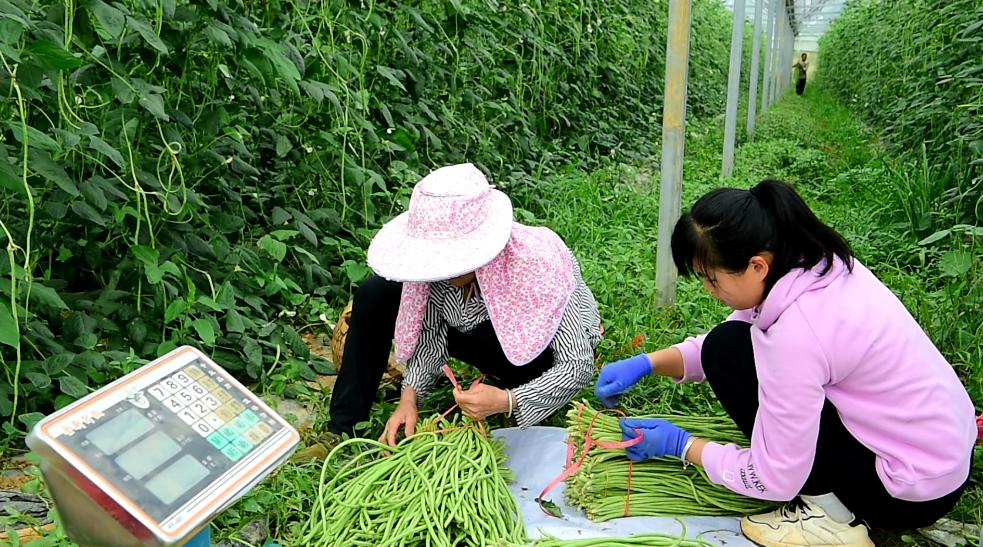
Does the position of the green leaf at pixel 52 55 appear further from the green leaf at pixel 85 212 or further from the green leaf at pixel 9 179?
the green leaf at pixel 85 212

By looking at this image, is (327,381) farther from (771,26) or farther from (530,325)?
(771,26)

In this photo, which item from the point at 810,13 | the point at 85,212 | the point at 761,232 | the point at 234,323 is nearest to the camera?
the point at 761,232

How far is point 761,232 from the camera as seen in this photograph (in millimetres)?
1474

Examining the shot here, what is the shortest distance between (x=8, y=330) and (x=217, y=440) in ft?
2.94

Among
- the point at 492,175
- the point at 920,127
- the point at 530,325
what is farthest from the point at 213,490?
the point at 920,127

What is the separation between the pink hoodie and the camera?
1474mm

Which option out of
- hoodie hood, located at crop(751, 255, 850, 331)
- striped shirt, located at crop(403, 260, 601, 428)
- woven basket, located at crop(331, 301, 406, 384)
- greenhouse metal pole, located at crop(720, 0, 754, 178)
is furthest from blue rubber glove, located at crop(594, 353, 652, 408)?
greenhouse metal pole, located at crop(720, 0, 754, 178)

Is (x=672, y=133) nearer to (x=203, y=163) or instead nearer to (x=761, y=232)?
(x=761, y=232)

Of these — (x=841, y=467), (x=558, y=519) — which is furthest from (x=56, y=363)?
(x=841, y=467)

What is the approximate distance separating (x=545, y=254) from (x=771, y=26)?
9994 millimetres

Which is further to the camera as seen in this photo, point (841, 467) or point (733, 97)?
point (733, 97)

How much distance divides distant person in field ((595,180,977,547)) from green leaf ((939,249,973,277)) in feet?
3.10

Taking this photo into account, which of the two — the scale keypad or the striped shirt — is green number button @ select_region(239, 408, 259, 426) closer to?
the scale keypad

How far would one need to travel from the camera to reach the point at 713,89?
989cm
